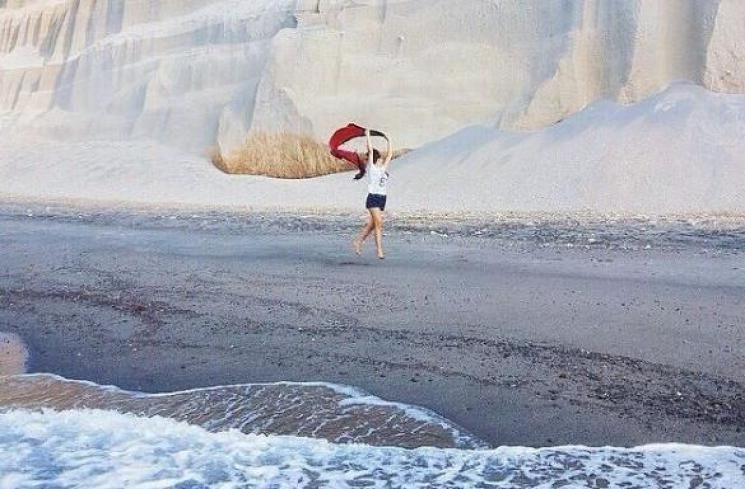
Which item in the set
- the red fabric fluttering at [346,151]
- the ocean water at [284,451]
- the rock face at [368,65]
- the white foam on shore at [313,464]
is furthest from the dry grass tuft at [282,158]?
the white foam on shore at [313,464]

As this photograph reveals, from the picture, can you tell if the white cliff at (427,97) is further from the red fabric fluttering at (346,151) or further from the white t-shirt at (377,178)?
the white t-shirt at (377,178)

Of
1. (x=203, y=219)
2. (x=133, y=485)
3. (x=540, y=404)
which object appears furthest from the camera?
(x=203, y=219)

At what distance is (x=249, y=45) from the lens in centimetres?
2294

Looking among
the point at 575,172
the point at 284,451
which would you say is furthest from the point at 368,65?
the point at 284,451

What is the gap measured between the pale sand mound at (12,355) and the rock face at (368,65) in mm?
12556

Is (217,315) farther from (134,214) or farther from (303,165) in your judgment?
(303,165)

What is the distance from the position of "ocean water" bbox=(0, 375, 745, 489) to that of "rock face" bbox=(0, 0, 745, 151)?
13.2 m

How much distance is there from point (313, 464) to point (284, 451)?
22cm

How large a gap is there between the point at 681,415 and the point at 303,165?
16.3m

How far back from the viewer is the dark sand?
13.5 feet

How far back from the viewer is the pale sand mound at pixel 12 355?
17.3ft

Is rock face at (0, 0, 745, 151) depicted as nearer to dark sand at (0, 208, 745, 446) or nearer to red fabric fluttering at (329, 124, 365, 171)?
dark sand at (0, 208, 745, 446)

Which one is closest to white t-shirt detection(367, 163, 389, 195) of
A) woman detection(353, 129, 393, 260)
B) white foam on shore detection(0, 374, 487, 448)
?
woman detection(353, 129, 393, 260)

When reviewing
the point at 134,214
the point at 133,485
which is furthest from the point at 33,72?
the point at 133,485
